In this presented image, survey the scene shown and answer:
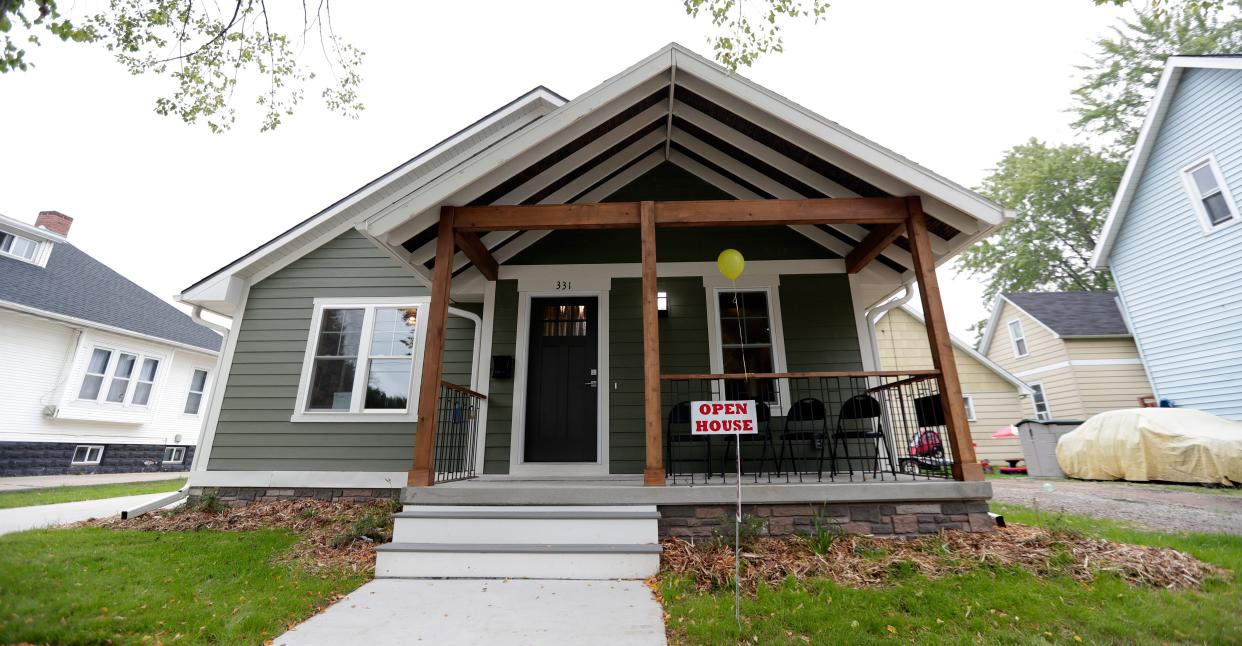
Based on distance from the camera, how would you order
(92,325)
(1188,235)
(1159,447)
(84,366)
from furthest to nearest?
(84,366)
(92,325)
(1188,235)
(1159,447)

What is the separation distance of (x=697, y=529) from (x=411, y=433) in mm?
4113

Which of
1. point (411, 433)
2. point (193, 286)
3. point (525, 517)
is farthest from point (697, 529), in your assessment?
point (193, 286)

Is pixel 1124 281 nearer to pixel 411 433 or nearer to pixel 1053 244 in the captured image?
pixel 1053 244

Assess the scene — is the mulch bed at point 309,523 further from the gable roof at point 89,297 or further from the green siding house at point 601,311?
the gable roof at point 89,297

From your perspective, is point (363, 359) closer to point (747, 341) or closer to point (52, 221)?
point (747, 341)

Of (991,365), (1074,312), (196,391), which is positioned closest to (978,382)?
(991,365)

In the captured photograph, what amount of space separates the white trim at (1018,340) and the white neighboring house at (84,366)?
2374cm

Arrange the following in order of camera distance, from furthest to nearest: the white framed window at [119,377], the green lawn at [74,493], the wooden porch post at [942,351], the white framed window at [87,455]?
the white framed window at [119,377], the white framed window at [87,455], the green lawn at [74,493], the wooden porch post at [942,351]

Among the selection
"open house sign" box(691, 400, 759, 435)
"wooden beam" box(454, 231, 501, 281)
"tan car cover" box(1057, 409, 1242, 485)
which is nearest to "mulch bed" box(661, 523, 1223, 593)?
"open house sign" box(691, 400, 759, 435)

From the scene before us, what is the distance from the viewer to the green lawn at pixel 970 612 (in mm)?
2492

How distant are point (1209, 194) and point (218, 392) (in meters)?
16.1

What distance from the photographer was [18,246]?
36.5 ft

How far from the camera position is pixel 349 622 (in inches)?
106

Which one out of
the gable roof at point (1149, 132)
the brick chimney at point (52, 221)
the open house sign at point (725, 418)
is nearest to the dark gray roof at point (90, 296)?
the brick chimney at point (52, 221)
